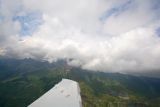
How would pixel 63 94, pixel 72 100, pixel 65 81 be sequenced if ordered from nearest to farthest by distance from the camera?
pixel 72 100, pixel 63 94, pixel 65 81

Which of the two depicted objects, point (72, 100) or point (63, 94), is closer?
point (72, 100)

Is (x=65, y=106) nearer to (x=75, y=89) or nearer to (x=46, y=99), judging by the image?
(x=46, y=99)

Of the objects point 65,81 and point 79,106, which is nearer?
point 79,106

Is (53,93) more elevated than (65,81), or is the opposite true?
(65,81)

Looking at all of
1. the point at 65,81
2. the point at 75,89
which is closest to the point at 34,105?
the point at 75,89

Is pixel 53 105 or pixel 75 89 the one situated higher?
pixel 75 89

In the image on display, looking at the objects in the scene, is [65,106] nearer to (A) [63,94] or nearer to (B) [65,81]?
(A) [63,94]

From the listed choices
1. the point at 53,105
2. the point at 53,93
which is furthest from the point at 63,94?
the point at 53,105

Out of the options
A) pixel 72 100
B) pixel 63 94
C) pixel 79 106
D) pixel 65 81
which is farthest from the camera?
pixel 65 81

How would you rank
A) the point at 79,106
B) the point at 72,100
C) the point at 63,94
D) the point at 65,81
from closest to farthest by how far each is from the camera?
the point at 79,106 < the point at 72,100 < the point at 63,94 < the point at 65,81
